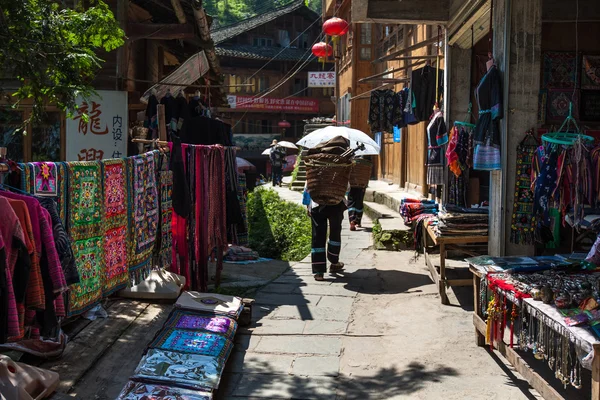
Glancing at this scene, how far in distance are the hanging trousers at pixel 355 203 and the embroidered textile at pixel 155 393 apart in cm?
912

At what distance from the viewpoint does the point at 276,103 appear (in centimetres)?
3709

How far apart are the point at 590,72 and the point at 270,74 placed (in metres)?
32.5

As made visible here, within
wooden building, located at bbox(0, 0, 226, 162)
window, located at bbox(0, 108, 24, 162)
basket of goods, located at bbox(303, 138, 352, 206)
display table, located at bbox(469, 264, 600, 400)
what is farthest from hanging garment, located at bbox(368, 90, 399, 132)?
display table, located at bbox(469, 264, 600, 400)

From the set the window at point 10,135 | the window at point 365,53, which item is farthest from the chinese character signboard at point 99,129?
the window at point 365,53

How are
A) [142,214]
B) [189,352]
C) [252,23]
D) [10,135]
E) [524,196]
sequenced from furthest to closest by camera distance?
[252,23], [10,135], [524,196], [142,214], [189,352]

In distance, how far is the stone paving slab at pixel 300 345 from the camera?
19.6 ft

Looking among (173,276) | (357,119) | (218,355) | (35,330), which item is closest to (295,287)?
(173,276)

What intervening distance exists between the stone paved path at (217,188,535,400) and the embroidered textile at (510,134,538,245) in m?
1.10

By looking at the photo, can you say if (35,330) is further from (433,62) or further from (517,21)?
(433,62)

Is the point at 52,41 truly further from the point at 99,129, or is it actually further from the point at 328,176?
the point at 328,176

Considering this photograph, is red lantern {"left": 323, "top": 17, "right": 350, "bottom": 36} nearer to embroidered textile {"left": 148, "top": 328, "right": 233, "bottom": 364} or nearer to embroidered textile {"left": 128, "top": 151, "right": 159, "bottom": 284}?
embroidered textile {"left": 128, "top": 151, "right": 159, "bottom": 284}

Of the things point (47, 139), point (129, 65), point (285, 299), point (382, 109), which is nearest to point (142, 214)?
point (285, 299)

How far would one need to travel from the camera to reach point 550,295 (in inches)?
171

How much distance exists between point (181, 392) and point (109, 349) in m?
1.27
